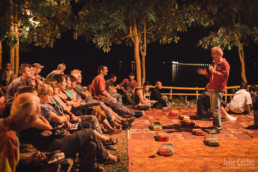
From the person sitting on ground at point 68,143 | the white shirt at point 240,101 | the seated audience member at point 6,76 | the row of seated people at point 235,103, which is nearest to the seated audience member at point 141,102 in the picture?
the row of seated people at point 235,103

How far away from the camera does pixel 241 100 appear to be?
6.98 meters

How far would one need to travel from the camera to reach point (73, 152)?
2781mm

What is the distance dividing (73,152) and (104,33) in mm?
9064

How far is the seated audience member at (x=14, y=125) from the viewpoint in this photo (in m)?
1.64

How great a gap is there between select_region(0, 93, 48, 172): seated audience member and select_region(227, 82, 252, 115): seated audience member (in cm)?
663

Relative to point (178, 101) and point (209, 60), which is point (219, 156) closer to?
point (178, 101)

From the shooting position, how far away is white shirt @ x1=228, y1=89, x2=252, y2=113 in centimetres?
Result: 686

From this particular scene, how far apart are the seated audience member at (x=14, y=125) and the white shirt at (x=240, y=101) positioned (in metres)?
6.63

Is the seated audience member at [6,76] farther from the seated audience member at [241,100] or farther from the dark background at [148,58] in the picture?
the dark background at [148,58]

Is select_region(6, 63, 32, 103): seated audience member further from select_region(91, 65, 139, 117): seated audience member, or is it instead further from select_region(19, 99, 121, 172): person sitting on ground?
select_region(19, 99, 121, 172): person sitting on ground

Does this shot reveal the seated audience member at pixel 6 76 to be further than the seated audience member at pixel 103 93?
Yes

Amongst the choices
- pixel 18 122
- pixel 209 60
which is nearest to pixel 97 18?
pixel 18 122

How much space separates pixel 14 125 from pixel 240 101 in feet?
22.6

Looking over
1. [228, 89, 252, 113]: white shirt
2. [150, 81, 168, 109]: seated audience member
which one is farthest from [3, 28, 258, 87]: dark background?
[228, 89, 252, 113]: white shirt
